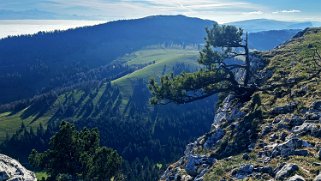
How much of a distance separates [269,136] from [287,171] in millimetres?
11174

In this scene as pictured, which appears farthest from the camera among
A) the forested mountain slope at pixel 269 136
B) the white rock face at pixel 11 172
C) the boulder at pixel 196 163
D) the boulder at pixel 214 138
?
the boulder at pixel 214 138

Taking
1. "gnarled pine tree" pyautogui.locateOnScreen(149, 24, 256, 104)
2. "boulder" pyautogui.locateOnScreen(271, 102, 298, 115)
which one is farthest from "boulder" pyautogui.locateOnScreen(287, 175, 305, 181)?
"gnarled pine tree" pyautogui.locateOnScreen(149, 24, 256, 104)

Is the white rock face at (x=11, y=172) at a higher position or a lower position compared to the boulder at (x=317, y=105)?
lower

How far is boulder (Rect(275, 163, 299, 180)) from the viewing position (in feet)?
125

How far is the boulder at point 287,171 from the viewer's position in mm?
38000

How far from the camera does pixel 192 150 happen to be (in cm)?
6000

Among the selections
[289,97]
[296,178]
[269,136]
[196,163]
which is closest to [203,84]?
[289,97]

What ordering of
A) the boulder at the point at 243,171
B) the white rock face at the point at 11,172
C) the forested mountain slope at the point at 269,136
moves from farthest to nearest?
1. the white rock face at the point at 11,172
2. the boulder at the point at 243,171
3. the forested mountain slope at the point at 269,136

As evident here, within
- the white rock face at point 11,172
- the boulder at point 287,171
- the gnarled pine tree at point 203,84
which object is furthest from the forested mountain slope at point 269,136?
the white rock face at point 11,172

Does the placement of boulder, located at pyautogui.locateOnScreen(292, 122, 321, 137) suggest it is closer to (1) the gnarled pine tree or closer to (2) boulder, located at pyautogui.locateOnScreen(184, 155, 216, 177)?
(2) boulder, located at pyautogui.locateOnScreen(184, 155, 216, 177)

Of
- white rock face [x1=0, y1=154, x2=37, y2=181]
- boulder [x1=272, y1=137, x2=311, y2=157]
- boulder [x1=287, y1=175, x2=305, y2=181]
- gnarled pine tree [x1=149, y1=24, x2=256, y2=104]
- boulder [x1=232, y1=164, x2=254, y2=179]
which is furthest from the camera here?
gnarled pine tree [x1=149, y1=24, x2=256, y2=104]

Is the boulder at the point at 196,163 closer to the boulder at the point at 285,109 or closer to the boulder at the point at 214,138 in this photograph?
the boulder at the point at 214,138

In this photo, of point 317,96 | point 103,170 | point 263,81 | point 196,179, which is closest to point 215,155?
point 196,179

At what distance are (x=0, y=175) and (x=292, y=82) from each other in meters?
43.8
